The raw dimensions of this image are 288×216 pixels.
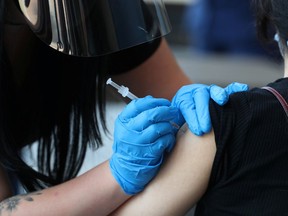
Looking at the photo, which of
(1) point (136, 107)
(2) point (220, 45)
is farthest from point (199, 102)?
(2) point (220, 45)

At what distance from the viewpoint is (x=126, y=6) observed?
1470 mm

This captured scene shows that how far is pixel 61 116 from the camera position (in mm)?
1832

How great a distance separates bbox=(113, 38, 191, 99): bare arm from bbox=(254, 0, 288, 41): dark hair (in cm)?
53

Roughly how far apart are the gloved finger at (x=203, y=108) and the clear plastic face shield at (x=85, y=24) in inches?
11.0

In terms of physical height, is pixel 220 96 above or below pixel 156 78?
above

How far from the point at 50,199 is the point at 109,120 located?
2.52 feet

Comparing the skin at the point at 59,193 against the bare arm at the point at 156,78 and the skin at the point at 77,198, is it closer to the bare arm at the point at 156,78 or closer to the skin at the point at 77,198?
the skin at the point at 77,198

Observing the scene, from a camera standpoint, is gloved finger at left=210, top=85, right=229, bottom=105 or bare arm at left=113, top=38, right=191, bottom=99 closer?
gloved finger at left=210, top=85, right=229, bottom=105

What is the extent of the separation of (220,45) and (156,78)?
2604 millimetres

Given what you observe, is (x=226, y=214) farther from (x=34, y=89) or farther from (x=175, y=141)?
(x=34, y=89)

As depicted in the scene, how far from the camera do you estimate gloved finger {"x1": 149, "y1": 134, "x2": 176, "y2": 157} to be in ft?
4.07

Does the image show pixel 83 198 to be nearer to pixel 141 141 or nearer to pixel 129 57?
pixel 141 141

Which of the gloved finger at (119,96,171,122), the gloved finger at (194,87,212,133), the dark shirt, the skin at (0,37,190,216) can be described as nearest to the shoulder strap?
the dark shirt

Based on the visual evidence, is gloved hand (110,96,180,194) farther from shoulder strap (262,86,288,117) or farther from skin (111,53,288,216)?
shoulder strap (262,86,288,117)
